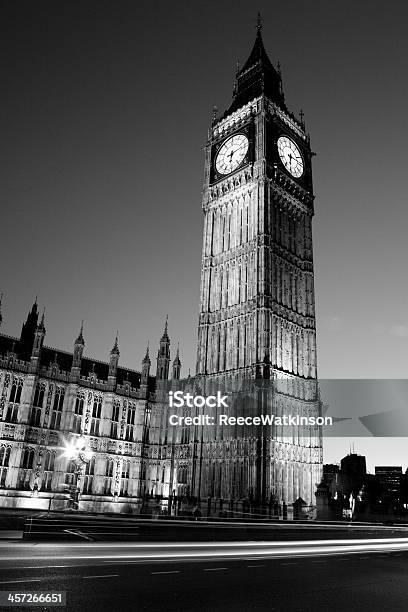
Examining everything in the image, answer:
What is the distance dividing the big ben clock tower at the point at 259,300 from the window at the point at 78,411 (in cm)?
1313

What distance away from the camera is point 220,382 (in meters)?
51.0

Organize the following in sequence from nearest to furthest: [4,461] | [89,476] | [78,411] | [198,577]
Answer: [198,577] < [4,461] < [89,476] < [78,411]

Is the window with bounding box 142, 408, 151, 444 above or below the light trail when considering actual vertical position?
above

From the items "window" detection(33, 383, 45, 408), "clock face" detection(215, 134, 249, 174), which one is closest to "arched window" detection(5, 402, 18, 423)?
"window" detection(33, 383, 45, 408)

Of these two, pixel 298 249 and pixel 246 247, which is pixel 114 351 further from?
pixel 298 249

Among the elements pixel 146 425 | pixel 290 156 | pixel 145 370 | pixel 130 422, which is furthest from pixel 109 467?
pixel 290 156

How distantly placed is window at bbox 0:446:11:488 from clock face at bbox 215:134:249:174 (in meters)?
39.5

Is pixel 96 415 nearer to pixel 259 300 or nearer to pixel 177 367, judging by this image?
pixel 177 367

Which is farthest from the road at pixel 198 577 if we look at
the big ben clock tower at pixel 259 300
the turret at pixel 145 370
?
the turret at pixel 145 370

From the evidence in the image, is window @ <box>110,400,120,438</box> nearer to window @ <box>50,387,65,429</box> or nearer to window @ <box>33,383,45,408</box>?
window @ <box>50,387,65,429</box>

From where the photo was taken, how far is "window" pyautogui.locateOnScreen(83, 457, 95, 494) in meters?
52.2

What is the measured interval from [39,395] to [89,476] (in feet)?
33.6

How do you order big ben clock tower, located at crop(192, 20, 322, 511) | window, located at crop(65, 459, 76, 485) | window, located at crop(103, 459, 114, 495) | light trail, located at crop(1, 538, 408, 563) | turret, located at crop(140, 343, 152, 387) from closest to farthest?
light trail, located at crop(1, 538, 408, 563), big ben clock tower, located at crop(192, 20, 322, 511), window, located at crop(65, 459, 76, 485), window, located at crop(103, 459, 114, 495), turret, located at crop(140, 343, 152, 387)

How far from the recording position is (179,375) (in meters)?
61.8
